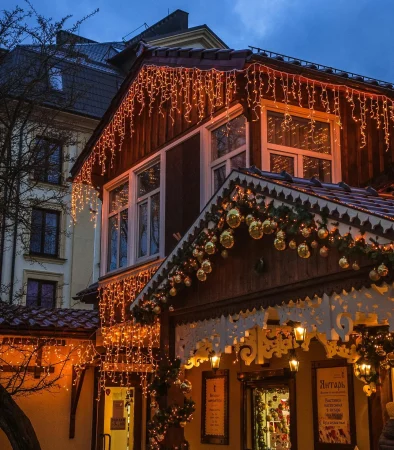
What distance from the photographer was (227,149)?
35.5ft

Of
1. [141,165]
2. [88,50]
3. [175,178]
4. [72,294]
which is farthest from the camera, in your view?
[88,50]

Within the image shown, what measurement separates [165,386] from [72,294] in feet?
58.5

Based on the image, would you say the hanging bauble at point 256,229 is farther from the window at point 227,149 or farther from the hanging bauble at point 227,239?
the window at point 227,149

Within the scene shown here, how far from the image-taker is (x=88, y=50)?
32.6 m

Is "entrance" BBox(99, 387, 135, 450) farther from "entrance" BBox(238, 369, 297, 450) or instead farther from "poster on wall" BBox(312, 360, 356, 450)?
"poster on wall" BBox(312, 360, 356, 450)

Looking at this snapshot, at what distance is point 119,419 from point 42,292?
39.1ft

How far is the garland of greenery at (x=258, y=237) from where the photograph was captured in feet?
19.6

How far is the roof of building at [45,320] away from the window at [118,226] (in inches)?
47.4

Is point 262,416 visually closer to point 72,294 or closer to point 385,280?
point 385,280

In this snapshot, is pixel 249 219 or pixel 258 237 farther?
pixel 249 219

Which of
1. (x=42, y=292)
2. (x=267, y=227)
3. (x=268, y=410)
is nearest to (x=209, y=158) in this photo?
(x=267, y=227)

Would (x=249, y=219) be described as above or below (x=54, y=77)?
below

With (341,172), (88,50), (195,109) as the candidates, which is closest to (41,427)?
(195,109)

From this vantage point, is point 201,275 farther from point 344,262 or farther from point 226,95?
point 226,95
